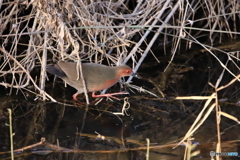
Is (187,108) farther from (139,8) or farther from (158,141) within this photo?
(139,8)

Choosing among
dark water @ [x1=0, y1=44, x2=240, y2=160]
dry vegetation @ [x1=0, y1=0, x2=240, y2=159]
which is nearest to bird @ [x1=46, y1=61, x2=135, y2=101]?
dry vegetation @ [x1=0, y1=0, x2=240, y2=159]

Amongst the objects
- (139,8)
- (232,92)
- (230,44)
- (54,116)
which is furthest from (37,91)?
Result: (230,44)

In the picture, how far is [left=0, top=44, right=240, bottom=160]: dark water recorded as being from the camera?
363 centimetres

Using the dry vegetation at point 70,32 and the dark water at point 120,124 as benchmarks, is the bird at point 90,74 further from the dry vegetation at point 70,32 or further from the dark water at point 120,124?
the dark water at point 120,124

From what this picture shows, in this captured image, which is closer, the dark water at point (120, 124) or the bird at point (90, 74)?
the dark water at point (120, 124)

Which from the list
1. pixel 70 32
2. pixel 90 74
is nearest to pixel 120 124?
pixel 90 74

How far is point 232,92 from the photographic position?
496 cm

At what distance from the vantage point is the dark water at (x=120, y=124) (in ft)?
11.9

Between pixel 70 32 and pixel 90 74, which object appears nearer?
pixel 90 74

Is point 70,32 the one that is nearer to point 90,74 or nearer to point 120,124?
point 90,74

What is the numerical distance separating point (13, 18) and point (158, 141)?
2438 mm

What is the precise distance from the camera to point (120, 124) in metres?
4.22

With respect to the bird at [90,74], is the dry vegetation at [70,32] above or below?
above

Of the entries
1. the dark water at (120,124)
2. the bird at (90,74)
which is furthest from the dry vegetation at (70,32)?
the dark water at (120,124)
